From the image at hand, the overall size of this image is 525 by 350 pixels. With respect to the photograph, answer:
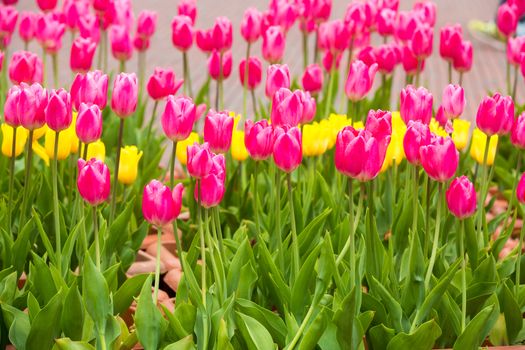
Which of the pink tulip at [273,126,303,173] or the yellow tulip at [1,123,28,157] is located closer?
the pink tulip at [273,126,303,173]

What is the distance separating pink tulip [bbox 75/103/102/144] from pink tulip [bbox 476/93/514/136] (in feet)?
2.29

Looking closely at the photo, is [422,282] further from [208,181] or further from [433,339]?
[208,181]

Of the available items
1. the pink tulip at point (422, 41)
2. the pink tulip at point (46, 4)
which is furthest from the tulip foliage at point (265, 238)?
the pink tulip at point (46, 4)

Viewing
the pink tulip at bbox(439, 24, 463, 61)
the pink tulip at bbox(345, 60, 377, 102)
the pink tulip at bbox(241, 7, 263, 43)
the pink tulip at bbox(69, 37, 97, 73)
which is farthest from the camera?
the pink tulip at bbox(241, 7, 263, 43)

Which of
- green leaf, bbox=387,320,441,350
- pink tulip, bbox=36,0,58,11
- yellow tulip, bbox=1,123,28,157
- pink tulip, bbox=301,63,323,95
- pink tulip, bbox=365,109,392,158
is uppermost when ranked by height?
pink tulip, bbox=365,109,392,158

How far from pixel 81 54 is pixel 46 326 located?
2.95ft

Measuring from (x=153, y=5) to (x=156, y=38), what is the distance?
3.72 feet

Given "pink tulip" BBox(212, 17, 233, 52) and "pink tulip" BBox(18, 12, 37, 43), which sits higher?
"pink tulip" BBox(212, 17, 233, 52)

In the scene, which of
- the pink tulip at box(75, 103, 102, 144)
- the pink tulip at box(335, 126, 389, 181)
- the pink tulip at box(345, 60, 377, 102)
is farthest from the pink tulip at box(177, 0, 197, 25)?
the pink tulip at box(335, 126, 389, 181)

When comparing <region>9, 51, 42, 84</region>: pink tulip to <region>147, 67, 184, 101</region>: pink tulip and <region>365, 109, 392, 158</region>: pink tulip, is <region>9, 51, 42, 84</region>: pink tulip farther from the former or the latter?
<region>365, 109, 392, 158</region>: pink tulip

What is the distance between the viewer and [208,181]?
1689 millimetres

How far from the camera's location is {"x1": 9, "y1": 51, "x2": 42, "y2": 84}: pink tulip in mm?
2301

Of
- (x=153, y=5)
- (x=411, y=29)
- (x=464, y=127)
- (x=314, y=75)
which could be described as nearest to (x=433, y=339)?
(x=464, y=127)

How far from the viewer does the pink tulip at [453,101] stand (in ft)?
6.93
